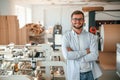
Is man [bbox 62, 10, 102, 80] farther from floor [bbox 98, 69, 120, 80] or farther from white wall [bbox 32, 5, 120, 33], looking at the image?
white wall [bbox 32, 5, 120, 33]

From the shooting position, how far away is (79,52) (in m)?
2.20

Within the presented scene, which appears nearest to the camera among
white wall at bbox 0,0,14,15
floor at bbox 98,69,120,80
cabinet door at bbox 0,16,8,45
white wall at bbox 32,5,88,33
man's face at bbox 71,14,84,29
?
man's face at bbox 71,14,84,29

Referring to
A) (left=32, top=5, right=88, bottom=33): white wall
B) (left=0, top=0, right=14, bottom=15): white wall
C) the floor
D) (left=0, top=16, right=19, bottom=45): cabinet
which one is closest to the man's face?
the floor

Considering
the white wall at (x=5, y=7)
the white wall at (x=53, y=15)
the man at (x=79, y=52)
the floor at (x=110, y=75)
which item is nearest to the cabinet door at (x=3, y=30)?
the white wall at (x=5, y=7)

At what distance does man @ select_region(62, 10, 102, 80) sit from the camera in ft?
7.17

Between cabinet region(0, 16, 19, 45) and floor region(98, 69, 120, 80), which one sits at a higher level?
cabinet region(0, 16, 19, 45)

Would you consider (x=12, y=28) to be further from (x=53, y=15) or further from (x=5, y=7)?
(x=53, y=15)

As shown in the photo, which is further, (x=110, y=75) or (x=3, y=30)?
(x=3, y=30)

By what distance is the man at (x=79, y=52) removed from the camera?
7.17 ft

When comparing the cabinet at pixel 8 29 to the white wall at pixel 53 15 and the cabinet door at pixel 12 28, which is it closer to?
the cabinet door at pixel 12 28

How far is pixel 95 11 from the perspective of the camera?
4406 millimetres

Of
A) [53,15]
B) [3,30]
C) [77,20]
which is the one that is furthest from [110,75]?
[53,15]

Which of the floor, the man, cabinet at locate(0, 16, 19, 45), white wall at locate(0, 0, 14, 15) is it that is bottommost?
the floor

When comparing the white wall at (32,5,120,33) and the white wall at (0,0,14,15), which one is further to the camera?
the white wall at (32,5,120,33)
